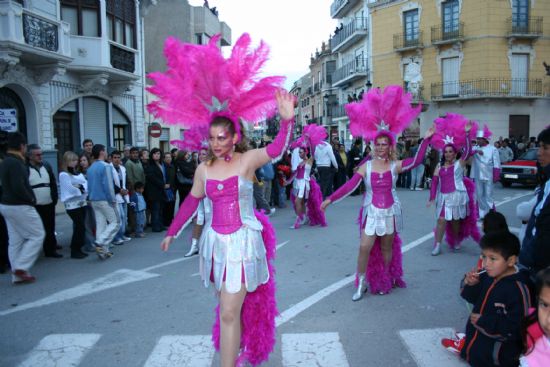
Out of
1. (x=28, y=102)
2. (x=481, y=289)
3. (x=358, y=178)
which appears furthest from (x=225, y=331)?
(x=28, y=102)

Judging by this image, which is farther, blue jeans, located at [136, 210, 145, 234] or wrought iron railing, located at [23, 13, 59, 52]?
wrought iron railing, located at [23, 13, 59, 52]

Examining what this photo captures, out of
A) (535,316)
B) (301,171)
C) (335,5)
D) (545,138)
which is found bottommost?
(535,316)

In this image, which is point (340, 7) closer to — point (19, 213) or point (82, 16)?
point (82, 16)

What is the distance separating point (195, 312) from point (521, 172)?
15.1m

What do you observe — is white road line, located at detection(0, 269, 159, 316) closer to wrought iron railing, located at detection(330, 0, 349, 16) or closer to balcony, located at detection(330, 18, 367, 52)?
balcony, located at detection(330, 18, 367, 52)

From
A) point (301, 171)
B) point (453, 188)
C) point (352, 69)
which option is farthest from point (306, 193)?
point (352, 69)

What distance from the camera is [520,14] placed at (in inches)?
1180

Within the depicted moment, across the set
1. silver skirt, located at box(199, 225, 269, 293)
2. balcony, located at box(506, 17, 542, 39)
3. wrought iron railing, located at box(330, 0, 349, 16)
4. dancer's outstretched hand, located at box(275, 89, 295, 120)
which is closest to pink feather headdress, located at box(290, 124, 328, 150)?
dancer's outstretched hand, located at box(275, 89, 295, 120)

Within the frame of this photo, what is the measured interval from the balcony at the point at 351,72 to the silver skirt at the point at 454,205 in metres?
30.9

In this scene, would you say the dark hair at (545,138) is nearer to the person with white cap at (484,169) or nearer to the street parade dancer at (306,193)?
the person with white cap at (484,169)

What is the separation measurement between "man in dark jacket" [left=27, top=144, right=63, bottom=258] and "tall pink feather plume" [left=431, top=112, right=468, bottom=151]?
6.29m

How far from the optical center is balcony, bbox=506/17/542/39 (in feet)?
96.7

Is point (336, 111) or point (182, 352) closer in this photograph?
point (182, 352)

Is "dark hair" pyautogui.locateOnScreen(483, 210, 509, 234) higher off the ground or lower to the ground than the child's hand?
higher
